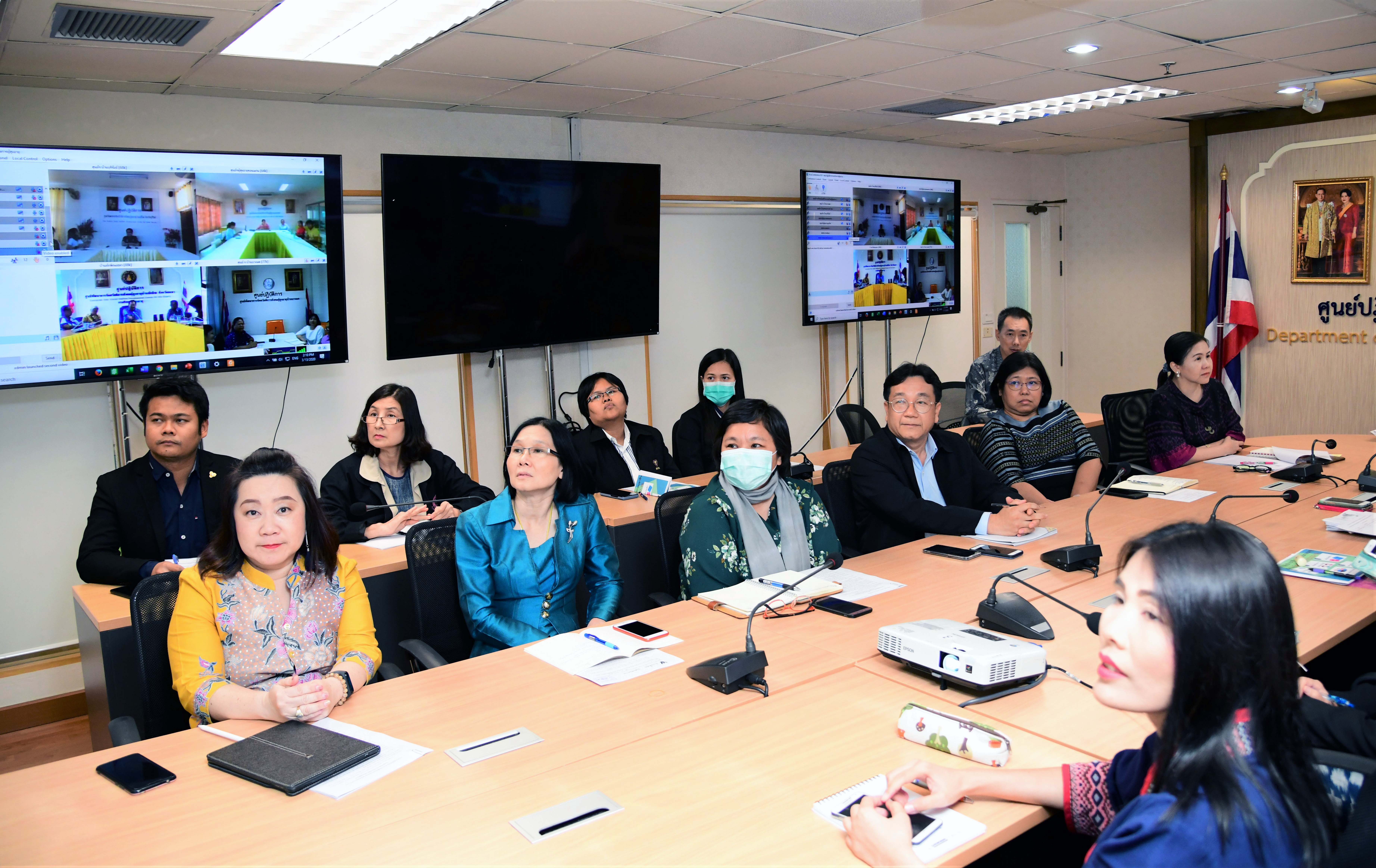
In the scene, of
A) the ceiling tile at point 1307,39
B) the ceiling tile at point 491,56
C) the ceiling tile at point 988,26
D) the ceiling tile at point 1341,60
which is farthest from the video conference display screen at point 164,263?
the ceiling tile at point 1341,60

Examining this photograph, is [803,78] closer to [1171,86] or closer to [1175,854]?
[1171,86]

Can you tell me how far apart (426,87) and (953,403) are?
3959 millimetres

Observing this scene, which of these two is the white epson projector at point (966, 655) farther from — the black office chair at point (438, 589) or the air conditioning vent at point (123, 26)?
the air conditioning vent at point (123, 26)

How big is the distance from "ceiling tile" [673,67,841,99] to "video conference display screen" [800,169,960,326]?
41.0 inches

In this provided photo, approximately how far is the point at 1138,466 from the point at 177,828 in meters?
4.75

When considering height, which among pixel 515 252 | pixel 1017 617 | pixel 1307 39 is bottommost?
pixel 1017 617

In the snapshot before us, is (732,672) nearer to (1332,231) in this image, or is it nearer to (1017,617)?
(1017,617)

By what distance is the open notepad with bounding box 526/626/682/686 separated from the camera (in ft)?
7.58

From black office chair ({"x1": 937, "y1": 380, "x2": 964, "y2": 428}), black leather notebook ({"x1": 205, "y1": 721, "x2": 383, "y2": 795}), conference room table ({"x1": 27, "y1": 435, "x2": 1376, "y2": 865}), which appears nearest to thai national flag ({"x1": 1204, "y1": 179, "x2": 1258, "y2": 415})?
black office chair ({"x1": 937, "y1": 380, "x2": 964, "y2": 428})

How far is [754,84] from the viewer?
495 centimetres

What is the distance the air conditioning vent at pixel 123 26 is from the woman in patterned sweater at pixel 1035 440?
3.62m

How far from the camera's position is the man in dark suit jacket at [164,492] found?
3.46 m

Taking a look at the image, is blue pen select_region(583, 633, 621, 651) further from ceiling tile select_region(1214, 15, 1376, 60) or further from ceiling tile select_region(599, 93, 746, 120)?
ceiling tile select_region(1214, 15, 1376, 60)

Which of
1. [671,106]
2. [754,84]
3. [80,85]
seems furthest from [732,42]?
[80,85]
